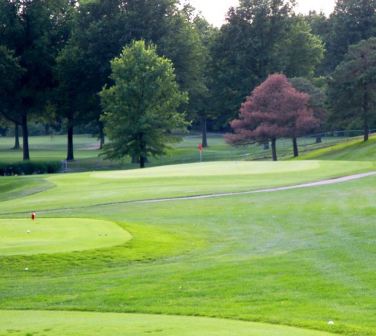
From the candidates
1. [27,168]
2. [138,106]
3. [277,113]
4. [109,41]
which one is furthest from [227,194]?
[109,41]

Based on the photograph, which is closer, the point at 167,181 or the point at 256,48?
the point at 167,181

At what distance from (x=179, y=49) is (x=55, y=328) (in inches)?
2783

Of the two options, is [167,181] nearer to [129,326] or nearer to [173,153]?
[129,326]

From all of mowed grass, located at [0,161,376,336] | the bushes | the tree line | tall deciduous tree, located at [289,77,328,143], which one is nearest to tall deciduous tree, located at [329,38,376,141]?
the tree line

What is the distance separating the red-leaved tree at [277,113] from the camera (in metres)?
A: 70.1

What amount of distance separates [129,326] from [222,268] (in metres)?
5.63

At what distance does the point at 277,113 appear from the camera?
7031cm

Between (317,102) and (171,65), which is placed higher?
(171,65)

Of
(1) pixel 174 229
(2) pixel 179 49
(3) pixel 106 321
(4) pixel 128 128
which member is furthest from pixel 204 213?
(2) pixel 179 49

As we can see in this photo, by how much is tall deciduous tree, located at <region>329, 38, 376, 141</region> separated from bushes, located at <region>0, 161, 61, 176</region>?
24542 mm

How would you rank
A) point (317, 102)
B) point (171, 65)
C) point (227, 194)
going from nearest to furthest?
point (227, 194)
point (171, 65)
point (317, 102)

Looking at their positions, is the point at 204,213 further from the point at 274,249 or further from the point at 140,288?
the point at 140,288

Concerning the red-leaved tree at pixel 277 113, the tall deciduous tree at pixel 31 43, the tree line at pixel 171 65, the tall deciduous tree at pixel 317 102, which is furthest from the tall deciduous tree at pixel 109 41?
the tall deciduous tree at pixel 317 102

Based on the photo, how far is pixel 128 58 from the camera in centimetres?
6812
